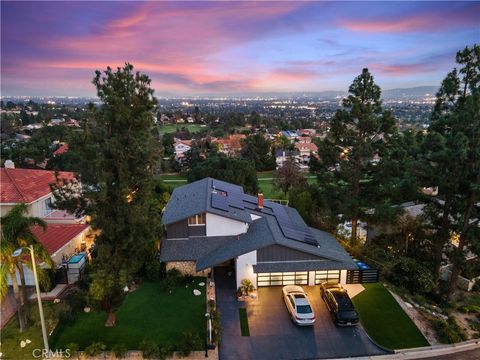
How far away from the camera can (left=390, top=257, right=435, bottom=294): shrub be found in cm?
2292

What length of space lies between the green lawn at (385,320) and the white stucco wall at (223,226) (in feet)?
31.0

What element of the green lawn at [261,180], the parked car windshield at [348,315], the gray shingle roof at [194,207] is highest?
the gray shingle roof at [194,207]

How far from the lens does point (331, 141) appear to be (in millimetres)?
28359

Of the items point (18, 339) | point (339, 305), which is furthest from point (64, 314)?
point (339, 305)

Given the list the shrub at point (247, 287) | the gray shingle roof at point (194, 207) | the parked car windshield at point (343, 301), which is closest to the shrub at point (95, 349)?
the shrub at point (247, 287)

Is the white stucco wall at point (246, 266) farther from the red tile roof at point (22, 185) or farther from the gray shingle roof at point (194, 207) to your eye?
the red tile roof at point (22, 185)

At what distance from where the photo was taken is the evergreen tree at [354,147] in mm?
25984

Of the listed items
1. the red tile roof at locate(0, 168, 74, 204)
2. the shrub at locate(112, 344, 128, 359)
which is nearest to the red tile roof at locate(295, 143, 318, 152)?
the red tile roof at locate(0, 168, 74, 204)

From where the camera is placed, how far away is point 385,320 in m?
19.5

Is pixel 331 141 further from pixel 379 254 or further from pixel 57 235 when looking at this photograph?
pixel 57 235

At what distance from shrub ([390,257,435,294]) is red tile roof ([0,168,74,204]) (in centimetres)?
2832

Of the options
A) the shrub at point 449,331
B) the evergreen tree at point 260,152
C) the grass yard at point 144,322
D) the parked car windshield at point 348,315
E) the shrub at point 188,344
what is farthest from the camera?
the evergreen tree at point 260,152

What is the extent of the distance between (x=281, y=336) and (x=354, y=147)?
52.9 feet

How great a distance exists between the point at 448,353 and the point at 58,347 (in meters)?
20.6
